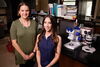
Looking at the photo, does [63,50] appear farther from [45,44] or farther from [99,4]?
[99,4]

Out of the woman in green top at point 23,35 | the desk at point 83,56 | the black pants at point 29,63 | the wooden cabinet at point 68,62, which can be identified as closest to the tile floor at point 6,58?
the black pants at point 29,63

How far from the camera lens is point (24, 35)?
1.41 metres

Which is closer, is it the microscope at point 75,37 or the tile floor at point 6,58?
the microscope at point 75,37

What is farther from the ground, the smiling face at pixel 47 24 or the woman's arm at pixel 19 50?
the smiling face at pixel 47 24

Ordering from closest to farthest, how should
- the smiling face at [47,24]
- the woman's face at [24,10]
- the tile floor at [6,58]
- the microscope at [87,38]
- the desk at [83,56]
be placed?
the desk at [83,56] → the smiling face at [47,24] → the woman's face at [24,10] → the microscope at [87,38] → the tile floor at [6,58]

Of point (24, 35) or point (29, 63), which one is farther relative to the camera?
point (29, 63)

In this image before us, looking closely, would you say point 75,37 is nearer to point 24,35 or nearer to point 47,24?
point 47,24

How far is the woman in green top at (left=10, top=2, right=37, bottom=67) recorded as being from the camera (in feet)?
4.57

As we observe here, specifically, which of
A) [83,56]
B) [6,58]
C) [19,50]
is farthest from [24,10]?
[6,58]

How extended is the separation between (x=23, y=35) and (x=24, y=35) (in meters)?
0.01

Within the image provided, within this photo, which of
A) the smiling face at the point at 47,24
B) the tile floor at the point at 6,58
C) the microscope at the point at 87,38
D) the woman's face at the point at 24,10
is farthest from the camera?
the tile floor at the point at 6,58

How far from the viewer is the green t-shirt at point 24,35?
4.60 feet

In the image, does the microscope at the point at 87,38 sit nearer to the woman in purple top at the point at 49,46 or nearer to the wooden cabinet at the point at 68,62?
the wooden cabinet at the point at 68,62

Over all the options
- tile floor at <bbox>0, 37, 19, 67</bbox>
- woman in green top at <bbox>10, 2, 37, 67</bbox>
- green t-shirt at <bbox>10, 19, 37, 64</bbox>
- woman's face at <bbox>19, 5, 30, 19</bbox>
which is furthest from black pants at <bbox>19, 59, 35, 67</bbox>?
tile floor at <bbox>0, 37, 19, 67</bbox>
